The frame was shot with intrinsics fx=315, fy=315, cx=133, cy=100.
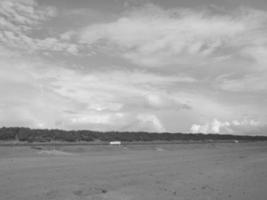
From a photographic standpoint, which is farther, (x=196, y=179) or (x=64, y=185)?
(x=196, y=179)

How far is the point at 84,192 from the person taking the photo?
45.0 feet

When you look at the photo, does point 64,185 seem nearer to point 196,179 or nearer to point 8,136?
point 196,179

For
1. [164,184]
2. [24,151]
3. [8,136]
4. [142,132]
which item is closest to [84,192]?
[164,184]

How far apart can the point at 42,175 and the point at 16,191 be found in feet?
16.4

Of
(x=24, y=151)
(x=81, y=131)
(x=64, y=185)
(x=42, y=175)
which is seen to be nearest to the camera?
(x=64, y=185)

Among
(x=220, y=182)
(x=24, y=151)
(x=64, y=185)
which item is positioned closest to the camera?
(x=64, y=185)

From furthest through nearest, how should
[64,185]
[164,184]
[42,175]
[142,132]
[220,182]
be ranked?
[142,132], [42,175], [220,182], [164,184], [64,185]

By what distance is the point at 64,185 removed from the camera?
50.1ft

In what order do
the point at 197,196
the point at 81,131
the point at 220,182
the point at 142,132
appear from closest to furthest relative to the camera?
the point at 197,196 < the point at 220,182 < the point at 81,131 < the point at 142,132

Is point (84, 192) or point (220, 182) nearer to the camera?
point (84, 192)

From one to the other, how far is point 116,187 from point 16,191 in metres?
4.58

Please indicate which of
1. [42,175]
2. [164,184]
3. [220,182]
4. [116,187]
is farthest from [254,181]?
[42,175]

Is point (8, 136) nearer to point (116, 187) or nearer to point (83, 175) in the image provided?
point (83, 175)

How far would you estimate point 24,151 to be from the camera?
35906 millimetres
